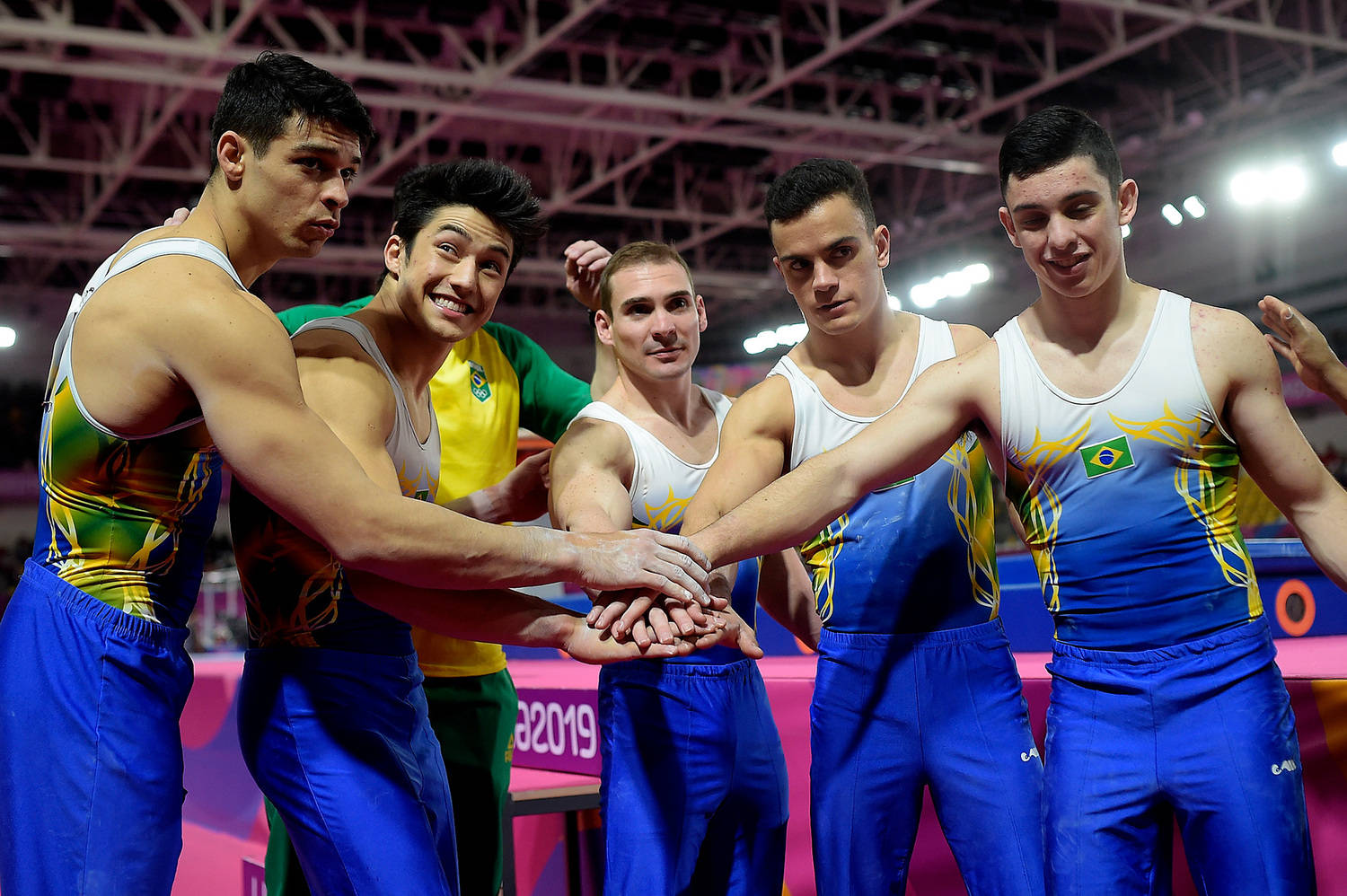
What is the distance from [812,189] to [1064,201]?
2.42 feet

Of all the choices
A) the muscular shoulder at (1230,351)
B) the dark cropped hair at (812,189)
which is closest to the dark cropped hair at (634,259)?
the dark cropped hair at (812,189)

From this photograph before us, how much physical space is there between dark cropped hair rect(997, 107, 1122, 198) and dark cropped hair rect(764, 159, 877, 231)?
533mm

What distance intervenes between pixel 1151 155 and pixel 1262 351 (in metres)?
14.8

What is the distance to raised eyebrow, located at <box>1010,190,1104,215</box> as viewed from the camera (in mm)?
2178

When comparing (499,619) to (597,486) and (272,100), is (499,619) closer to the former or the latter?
(597,486)

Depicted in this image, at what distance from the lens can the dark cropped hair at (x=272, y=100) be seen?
2.15 m

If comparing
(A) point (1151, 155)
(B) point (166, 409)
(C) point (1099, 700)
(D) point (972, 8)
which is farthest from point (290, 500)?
(A) point (1151, 155)

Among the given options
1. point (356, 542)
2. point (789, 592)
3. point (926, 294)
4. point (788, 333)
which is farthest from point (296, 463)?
point (788, 333)

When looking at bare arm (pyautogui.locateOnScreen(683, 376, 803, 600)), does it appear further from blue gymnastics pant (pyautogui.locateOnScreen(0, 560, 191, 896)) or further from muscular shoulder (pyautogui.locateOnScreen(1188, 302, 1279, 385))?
blue gymnastics pant (pyautogui.locateOnScreen(0, 560, 191, 896))

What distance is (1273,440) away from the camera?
209 centimetres

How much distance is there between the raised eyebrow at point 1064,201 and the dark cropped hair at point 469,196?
45.0 inches

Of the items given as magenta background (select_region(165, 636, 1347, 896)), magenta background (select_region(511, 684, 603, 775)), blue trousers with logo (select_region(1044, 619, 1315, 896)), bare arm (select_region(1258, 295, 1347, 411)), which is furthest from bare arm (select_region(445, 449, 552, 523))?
bare arm (select_region(1258, 295, 1347, 411))

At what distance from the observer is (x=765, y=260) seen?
2088 cm

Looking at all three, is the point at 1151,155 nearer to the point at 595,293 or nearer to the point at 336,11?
the point at 336,11
